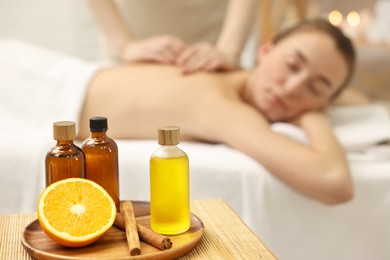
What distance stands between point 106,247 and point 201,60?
1097mm

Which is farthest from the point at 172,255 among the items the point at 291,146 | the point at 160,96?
the point at 160,96

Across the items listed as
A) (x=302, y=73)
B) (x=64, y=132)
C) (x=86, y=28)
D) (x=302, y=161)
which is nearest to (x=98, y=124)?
(x=64, y=132)

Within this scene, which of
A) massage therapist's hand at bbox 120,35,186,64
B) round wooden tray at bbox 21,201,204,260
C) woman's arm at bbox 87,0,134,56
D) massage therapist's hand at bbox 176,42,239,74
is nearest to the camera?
round wooden tray at bbox 21,201,204,260

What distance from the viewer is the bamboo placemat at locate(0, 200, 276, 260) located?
91cm

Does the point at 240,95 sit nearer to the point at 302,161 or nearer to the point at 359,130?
the point at 359,130

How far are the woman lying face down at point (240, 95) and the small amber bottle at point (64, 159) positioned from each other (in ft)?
2.16

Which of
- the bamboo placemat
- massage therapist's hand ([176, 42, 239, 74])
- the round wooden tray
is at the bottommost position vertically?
the bamboo placemat

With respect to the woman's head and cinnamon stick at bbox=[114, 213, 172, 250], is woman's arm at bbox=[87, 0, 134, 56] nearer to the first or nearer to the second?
the woman's head

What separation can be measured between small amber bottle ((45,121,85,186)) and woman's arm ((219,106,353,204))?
64 cm

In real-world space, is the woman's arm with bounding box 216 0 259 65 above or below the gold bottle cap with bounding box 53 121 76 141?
above

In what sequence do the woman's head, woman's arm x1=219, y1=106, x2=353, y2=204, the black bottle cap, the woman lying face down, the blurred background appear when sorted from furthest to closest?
the blurred background < the woman's head < the woman lying face down < woman's arm x1=219, y1=106, x2=353, y2=204 < the black bottle cap

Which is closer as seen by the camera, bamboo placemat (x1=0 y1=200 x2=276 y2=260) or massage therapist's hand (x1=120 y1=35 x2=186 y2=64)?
bamboo placemat (x1=0 y1=200 x2=276 y2=260)

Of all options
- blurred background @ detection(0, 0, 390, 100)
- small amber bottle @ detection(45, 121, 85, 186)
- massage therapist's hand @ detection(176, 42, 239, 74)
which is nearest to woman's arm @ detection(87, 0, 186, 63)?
massage therapist's hand @ detection(176, 42, 239, 74)

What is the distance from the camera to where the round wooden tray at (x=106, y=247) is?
857mm
